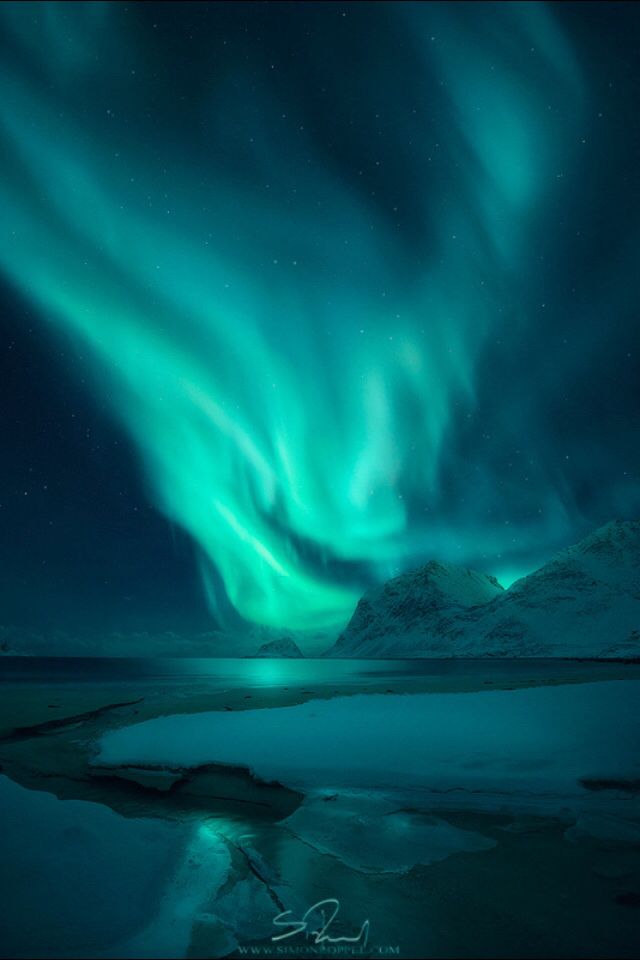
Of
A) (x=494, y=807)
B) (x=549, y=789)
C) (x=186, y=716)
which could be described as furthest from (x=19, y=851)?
(x=186, y=716)

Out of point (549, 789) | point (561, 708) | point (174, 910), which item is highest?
point (561, 708)

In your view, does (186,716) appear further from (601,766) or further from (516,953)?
(516,953)

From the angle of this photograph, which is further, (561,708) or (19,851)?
(561,708)

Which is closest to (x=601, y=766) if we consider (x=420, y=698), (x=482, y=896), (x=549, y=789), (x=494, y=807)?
(x=549, y=789)

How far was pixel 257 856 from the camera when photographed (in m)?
8.27

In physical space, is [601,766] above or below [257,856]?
above

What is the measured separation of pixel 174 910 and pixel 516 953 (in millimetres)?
4255

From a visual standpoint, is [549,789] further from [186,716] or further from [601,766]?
[186,716]

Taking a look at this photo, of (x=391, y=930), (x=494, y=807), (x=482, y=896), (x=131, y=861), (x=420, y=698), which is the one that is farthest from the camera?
(x=420, y=698)

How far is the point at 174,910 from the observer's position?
6422 mm

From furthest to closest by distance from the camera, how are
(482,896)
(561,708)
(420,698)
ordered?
1. (420,698)
2. (561,708)
3. (482,896)

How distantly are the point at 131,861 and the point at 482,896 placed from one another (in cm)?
541

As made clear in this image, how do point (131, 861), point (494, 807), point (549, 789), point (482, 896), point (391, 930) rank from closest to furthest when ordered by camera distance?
1. point (391, 930)
2. point (482, 896)
3. point (131, 861)
4. point (494, 807)
5. point (549, 789)

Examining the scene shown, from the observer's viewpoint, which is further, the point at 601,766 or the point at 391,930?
the point at 601,766
